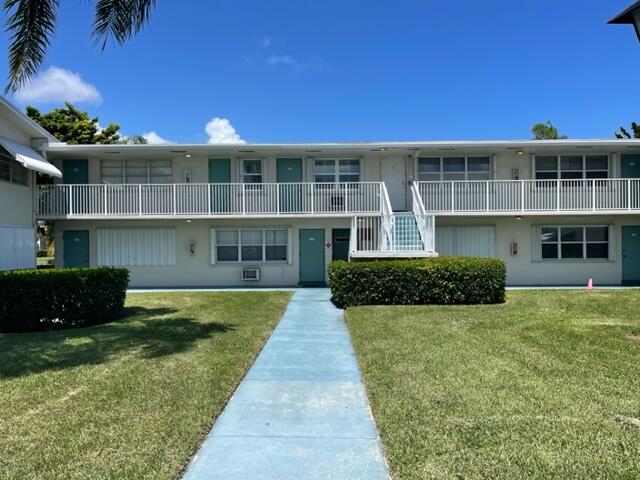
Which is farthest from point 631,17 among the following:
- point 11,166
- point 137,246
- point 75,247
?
point 75,247

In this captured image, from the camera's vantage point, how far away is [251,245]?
59.9ft

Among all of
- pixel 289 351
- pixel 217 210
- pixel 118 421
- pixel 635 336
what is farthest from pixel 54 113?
pixel 635 336

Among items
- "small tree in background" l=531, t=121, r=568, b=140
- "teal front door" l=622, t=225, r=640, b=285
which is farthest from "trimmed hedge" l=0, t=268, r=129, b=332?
"small tree in background" l=531, t=121, r=568, b=140

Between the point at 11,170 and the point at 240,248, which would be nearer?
the point at 11,170

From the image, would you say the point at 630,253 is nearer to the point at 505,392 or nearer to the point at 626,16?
the point at 626,16

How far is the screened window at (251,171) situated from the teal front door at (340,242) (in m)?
3.52

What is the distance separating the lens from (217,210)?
57.0ft

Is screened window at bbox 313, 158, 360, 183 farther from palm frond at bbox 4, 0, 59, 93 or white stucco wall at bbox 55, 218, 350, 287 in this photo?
palm frond at bbox 4, 0, 59, 93

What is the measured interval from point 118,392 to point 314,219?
42.1ft

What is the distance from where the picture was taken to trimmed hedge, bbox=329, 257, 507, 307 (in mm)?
12062

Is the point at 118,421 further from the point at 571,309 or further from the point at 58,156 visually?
the point at 58,156

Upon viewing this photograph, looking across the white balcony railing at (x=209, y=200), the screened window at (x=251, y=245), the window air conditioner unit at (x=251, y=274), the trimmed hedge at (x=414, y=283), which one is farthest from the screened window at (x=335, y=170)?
the trimmed hedge at (x=414, y=283)

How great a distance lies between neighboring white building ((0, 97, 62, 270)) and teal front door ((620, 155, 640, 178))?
20016 millimetres

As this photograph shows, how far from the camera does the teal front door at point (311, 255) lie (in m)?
18.0
